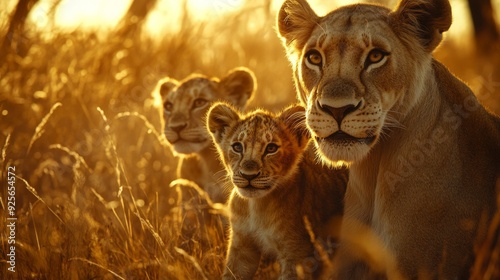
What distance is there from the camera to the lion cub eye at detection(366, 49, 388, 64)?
12.9ft

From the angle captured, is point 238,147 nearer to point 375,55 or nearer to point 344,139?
point 344,139

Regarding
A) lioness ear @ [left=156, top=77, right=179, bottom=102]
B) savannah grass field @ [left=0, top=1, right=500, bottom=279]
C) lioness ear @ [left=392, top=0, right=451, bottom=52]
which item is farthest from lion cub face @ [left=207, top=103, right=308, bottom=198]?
lioness ear @ [left=156, top=77, right=179, bottom=102]

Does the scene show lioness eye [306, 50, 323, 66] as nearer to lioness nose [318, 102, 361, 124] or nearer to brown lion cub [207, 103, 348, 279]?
lioness nose [318, 102, 361, 124]

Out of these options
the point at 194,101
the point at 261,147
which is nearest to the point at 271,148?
the point at 261,147

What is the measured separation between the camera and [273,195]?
483 centimetres

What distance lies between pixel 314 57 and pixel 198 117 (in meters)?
2.79

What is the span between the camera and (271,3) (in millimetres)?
10359

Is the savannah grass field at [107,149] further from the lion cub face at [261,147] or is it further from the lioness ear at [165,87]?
the lion cub face at [261,147]

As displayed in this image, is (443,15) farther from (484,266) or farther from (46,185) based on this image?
(46,185)

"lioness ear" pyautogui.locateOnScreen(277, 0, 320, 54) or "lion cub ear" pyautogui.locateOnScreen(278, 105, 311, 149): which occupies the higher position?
"lioness ear" pyautogui.locateOnScreen(277, 0, 320, 54)

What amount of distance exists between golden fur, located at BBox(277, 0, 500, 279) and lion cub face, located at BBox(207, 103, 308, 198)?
57cm

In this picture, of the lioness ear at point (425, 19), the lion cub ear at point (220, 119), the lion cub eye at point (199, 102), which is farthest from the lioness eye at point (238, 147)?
the lion cub eye at point (199, 102)

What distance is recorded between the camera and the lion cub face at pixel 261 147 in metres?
4.57

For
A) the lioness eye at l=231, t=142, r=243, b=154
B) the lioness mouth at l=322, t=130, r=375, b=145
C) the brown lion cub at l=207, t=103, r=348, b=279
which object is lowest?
the brown lion cub at l=207, t=103, r=348, b=279
